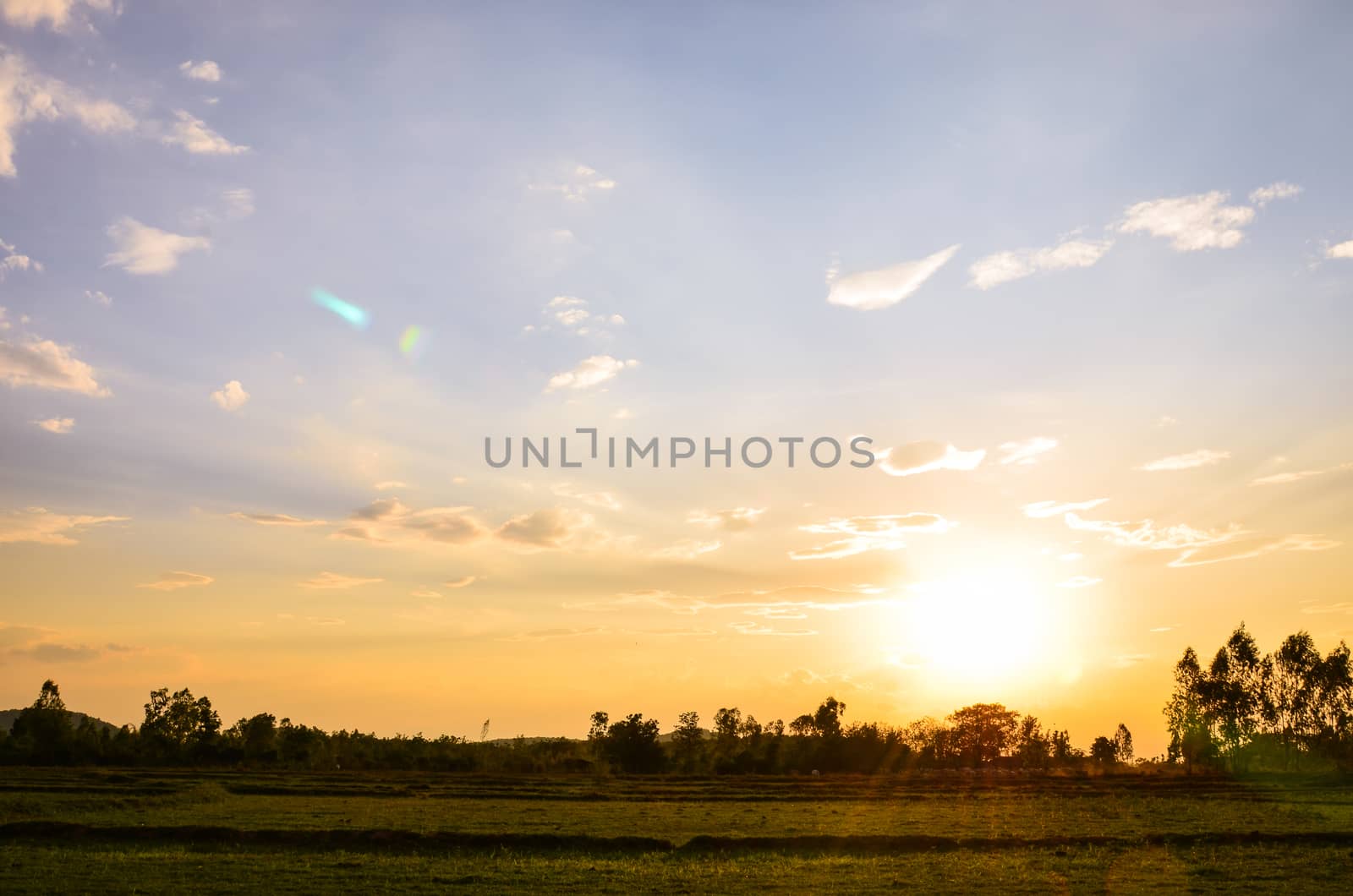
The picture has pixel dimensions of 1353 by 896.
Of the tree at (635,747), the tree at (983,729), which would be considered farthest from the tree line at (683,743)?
the tree at (983,729)

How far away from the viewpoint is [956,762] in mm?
176250

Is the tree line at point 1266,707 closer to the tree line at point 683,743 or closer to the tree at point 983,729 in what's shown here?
the tree line at point 683,743

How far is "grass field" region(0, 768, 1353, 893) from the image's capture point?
2688 cm

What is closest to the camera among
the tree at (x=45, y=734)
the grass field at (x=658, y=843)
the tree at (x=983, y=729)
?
the grass field at (x=658, y=843)

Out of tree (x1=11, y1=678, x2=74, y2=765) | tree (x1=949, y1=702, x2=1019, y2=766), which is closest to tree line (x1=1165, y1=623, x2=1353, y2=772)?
tree (x1=949, y1=702, x2=1019, y2=766)

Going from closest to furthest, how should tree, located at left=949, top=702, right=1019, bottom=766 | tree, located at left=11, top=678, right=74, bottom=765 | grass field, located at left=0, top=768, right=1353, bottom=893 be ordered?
grass field, located at left=0, top=768, right=1353, bottom=893
tree, located at left=11, top=678, right=74, bottom=765
tree, located at left=949, top=702, right=1019, bottom=766

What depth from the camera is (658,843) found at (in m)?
35.9

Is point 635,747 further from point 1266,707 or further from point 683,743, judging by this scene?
point 1266,707

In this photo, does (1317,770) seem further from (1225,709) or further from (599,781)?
(599,781)

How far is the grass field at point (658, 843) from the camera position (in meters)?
26.9

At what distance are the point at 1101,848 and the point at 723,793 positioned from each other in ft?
140

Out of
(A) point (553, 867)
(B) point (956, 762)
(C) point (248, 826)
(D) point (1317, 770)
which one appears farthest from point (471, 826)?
(B) point (956, 762)

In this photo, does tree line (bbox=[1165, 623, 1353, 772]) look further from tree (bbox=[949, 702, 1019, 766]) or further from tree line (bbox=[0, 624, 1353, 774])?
tree (bbox=[949, 702, 1019, 766])

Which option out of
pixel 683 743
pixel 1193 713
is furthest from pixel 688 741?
pixel 1193 713
